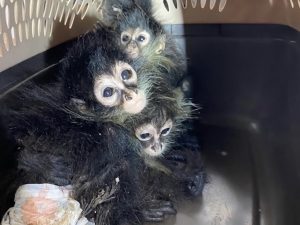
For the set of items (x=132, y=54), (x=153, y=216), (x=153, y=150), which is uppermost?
(x=132, y=54)

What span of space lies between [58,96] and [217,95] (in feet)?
1.17

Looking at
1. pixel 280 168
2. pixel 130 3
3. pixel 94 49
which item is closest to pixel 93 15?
pixel 130 3

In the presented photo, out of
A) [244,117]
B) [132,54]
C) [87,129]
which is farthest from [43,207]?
[244,117]

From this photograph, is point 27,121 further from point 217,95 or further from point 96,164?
point 217,95

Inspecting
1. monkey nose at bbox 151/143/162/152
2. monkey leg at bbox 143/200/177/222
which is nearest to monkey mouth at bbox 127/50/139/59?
monkey nose at bbox 151/143/162/152

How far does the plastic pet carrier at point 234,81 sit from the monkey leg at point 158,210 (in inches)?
0.5

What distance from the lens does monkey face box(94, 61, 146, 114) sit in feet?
1.94

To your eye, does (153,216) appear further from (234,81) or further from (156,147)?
(234,81)

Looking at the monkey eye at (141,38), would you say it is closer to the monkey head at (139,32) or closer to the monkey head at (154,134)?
the monkey head at (139,32)

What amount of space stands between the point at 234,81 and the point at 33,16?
35 centimetres

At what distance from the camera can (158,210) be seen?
0.75 m

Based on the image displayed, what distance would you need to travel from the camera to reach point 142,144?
64cm

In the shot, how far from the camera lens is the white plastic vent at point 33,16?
0.69m

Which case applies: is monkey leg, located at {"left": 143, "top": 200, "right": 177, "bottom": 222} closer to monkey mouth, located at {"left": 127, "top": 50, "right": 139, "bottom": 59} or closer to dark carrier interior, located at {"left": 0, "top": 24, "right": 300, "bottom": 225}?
dark carrier interior, located at {"left": 0, "top": 24, "right": 300, "bottom": 225}
